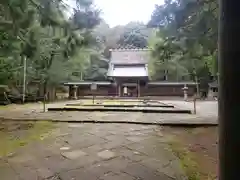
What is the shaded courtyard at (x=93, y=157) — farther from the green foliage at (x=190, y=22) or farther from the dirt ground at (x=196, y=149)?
the green foliage at (x=190, y=22)

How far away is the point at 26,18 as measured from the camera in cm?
490

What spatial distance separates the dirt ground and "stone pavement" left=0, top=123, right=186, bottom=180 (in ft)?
0.47

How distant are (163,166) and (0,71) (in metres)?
11.3

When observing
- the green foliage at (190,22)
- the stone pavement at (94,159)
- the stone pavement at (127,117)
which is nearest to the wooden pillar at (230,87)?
the stone pavement at (94,159)

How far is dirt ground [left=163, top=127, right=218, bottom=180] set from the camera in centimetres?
244

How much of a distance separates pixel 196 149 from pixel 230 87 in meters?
2.67

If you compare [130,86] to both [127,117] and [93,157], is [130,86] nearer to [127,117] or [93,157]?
Answer: [127,117]

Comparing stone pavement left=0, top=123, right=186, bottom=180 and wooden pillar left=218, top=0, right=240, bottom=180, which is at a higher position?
wooden pillar left=218, top=0, right=240, bottom=180

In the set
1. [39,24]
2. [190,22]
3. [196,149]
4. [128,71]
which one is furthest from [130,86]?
[196,149]

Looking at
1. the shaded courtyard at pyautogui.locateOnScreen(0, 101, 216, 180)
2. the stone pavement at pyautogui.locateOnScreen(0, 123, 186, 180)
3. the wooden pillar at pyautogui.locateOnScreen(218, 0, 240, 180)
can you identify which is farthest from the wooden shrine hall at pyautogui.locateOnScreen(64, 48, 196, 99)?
the wooden pillar at pyautogui.locateOnScreen(218, 0, 240, 180)

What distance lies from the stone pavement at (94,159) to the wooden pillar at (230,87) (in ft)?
4.55

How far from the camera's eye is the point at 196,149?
3.36 m

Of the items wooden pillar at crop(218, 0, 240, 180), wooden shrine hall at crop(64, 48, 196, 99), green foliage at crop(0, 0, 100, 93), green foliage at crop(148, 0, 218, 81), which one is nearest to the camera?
wooden pillar at crop(218, 0, 240, 180)

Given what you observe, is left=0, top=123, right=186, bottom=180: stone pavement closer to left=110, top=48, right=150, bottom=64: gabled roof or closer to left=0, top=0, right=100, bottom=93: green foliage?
left=0, top=0, right=100, bottom=93: green foliage
